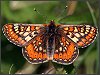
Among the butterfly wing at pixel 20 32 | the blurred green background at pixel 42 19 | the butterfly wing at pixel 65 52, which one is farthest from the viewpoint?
the blurred green background at pixel 42 19

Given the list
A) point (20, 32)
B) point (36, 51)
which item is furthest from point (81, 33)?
point (20, 32)

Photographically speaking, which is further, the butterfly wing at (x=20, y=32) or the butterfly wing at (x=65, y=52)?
the butterfly wing at (x=20, y=32)

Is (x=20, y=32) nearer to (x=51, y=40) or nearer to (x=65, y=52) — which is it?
(x=51, y=40)

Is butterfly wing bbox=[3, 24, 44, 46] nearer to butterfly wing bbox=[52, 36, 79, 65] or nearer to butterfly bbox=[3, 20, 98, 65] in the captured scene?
butterfly bbox=[3, 20, 98, 65]

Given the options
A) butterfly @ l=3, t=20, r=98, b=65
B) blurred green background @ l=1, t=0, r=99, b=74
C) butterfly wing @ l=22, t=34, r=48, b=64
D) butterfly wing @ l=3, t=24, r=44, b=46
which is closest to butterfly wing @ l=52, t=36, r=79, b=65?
butterfly @ l=3, t=20, r=98, b=65

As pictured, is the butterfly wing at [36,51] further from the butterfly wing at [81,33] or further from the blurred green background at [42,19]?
the blurred green background at [42,19]

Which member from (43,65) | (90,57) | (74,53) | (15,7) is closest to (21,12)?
(15,7)

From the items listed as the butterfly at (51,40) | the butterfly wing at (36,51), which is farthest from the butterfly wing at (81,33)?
the butterfly wing at (36,51)
